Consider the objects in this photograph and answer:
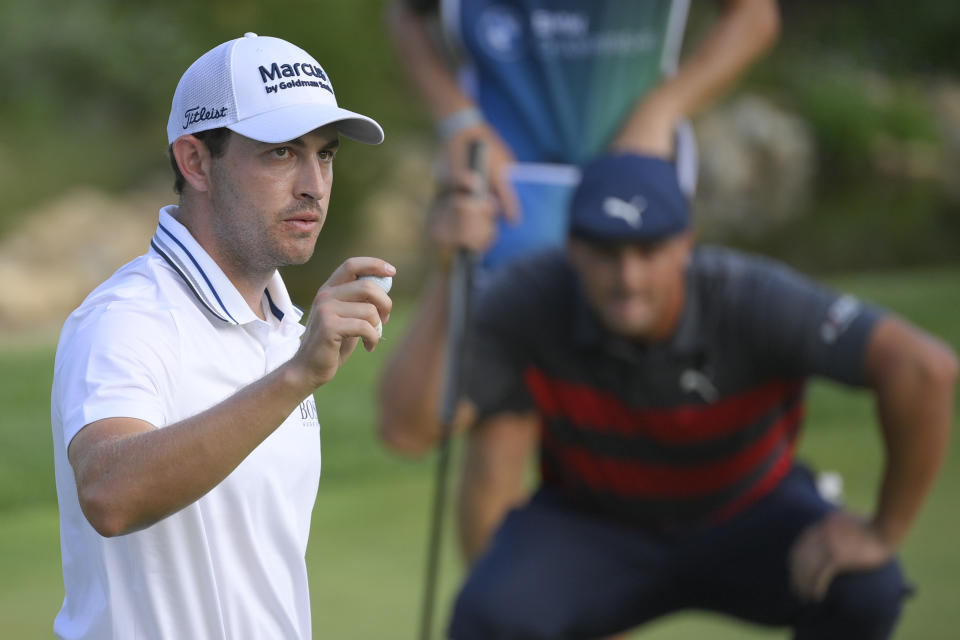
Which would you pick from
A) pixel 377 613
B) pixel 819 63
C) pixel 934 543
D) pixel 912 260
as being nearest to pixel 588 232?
pixel 377 613

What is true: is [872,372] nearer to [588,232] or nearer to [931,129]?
[588,232]

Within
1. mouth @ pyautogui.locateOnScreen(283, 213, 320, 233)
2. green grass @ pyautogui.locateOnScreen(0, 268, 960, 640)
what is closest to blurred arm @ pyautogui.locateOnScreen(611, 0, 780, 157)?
green grass @ pyautogui.locateOnScreen(0, 268, 960, 640)

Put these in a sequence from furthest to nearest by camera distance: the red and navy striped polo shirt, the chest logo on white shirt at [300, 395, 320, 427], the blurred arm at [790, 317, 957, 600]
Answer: the red and navy striped polo shirt, the blurred arm at [790, 317, 957, 600], the chest logo on white shirt at [300, 395, 320, 427]

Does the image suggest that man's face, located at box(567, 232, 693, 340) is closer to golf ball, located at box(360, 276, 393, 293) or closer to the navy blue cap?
the navy blue cap

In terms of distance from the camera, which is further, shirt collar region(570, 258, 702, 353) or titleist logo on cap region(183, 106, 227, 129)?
shirt collar region(570, 258, 702, 353)

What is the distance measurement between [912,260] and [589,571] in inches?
295

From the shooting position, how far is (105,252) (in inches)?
350

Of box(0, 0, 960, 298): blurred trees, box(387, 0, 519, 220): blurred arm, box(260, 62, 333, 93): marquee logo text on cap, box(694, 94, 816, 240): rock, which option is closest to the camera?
box(260, 62, 333, 93): marquee logo text on cap

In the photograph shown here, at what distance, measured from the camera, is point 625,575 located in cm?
277

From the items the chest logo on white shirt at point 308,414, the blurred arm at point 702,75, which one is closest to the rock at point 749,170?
the blurred arm at point 702,75

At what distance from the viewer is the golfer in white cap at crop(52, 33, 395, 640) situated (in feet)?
3.93

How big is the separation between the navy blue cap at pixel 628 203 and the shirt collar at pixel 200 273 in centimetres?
133

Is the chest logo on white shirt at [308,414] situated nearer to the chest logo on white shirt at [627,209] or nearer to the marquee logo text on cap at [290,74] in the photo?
the marquee logo text on cap at [290,74]

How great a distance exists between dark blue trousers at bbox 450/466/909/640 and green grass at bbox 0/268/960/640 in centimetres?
35
